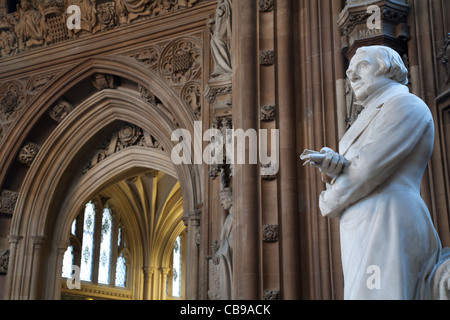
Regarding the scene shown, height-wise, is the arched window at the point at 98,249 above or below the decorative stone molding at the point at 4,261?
above

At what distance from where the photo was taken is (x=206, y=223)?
8211 mm

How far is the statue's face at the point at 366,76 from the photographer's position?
8.77 feet

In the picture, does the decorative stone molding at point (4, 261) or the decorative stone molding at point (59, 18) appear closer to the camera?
the decorative stone molding at point (59, 18)

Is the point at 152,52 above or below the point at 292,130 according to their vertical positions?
above

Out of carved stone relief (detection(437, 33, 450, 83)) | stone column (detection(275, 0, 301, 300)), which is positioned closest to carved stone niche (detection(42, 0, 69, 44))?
stone column (detection(275, 0, 301, 300))

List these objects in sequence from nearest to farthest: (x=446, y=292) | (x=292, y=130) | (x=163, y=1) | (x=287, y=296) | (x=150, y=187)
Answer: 1. (x=446, y=292)
2. (x=287, y=296)
3. (x=292, y=130)
4. (x=163, y=1)
5. (x=150, y=187)

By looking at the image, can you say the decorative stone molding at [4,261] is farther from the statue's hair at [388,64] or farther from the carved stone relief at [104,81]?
the statue's hair at [388,64]

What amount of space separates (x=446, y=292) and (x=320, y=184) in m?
3.51

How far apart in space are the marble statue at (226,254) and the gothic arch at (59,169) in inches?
141

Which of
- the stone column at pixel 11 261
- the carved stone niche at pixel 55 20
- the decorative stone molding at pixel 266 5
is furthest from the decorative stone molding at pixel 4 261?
the decorative stone molding at pixel 266 5

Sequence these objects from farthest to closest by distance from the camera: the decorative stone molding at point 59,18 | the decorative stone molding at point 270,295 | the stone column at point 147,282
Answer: the stone column at point 147,282, the decorative stone molding at point 59,18, the decorative stone molding at point 270,295

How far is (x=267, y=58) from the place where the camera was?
6.29 m

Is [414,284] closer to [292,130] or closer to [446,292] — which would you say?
[446,292]
